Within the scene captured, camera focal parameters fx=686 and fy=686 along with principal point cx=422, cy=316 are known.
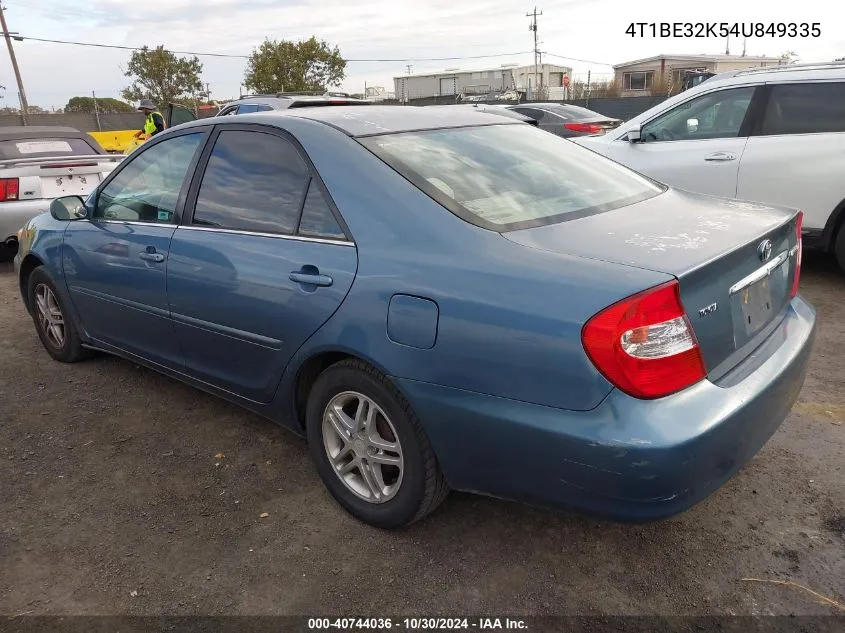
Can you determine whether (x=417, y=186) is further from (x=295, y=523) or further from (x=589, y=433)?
(x=295, y=523)

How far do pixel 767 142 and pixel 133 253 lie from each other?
4910 millimetres

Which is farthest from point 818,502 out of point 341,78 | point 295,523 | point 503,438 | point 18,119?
point 341,78

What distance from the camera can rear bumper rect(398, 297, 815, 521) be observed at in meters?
1.94

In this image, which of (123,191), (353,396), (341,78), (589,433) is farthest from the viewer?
(341,78)

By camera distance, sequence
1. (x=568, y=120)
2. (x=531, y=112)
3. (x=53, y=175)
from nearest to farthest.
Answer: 1. (x=53, y=175)
2. (x=568, y=120)
3. (x=531, y=112)

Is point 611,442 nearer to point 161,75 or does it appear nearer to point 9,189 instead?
point 9,189

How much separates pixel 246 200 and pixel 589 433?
1.82 metres

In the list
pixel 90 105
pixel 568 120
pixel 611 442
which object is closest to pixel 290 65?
pixel 90 105

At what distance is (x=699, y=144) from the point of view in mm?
5945

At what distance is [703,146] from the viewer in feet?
19.4

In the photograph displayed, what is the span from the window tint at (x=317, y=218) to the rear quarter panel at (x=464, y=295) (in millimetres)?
64

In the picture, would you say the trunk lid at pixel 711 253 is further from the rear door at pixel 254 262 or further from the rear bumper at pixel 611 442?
the rear door at pixel 254 262

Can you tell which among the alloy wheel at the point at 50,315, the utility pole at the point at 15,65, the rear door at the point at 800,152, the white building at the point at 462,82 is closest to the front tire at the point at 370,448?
the alloy wheel at the point at 50,315

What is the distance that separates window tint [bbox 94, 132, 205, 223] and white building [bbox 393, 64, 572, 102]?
46147 mm
